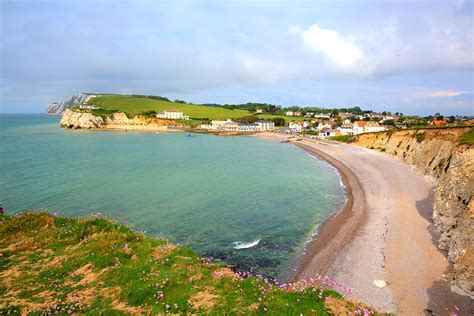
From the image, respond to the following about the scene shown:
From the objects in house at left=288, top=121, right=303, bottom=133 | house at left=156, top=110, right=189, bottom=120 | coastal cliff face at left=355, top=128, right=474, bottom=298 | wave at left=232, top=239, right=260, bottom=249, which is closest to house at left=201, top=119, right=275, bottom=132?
house at left=288, top=121, right=303, bottom=133

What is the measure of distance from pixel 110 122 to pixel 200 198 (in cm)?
13552

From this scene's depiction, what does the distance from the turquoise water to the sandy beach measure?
5.81 ft

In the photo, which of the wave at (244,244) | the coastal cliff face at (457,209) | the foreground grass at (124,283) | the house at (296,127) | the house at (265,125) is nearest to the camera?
the foreground grass at (124,283)

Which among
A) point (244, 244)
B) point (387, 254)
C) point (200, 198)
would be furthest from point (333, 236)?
point (200, 198)

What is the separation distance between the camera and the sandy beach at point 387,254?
557 inches

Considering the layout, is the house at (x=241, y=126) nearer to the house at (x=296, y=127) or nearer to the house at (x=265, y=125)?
the house at (x=265, y=125)

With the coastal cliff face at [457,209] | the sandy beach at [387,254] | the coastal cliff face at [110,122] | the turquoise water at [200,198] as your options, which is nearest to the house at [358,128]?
the turquoise water at [200,198]

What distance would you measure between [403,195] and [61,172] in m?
43.5

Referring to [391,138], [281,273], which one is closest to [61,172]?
[281,273]

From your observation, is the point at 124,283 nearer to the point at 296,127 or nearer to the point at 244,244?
the point at 244,244

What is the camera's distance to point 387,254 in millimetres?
18344

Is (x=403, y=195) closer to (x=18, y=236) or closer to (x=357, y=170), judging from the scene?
(x=357, y=170)

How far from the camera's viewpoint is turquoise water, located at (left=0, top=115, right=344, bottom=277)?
800 inches

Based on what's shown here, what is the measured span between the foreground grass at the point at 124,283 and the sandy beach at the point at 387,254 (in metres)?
6.11
